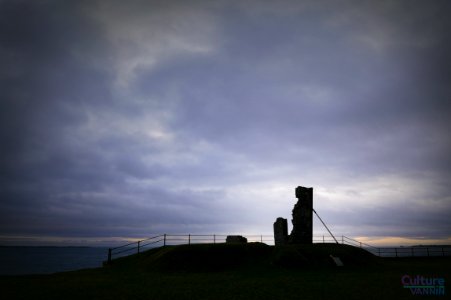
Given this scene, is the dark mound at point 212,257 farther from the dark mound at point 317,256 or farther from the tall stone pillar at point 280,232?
the tall stone pillar at point 280,232

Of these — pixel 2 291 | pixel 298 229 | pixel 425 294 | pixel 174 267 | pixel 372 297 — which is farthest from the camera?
pixel 298 229

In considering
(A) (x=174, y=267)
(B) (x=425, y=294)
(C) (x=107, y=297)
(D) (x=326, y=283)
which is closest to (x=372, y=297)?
(B) (x=425, y=294)

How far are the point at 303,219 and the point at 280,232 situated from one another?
282 centimetres

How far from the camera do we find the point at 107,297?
543 inches

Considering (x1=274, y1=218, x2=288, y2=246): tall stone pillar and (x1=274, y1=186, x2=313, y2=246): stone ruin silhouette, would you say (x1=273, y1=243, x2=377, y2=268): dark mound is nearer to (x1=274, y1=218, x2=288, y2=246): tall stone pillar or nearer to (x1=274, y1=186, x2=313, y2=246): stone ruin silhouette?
(x1=274, y1=186, x2=313, y2=246): stone ruin silhouette

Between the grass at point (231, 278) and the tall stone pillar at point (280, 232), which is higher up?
the tall stone pillar at point (280, 232)

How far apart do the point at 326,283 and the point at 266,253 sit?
12.0m

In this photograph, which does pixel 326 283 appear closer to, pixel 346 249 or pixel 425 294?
pixel 425 294

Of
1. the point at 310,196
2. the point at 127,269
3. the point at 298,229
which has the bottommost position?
the point at 127,269

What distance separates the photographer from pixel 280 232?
32562 mm

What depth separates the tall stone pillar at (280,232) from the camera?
106 ft

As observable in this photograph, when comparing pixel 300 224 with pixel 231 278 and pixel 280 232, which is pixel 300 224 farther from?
pixel 231 278

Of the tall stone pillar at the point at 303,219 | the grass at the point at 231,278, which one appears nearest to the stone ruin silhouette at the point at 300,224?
the tall stone pillar at the point at 303,219

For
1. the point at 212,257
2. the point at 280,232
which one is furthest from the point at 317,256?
the point at 212,257
